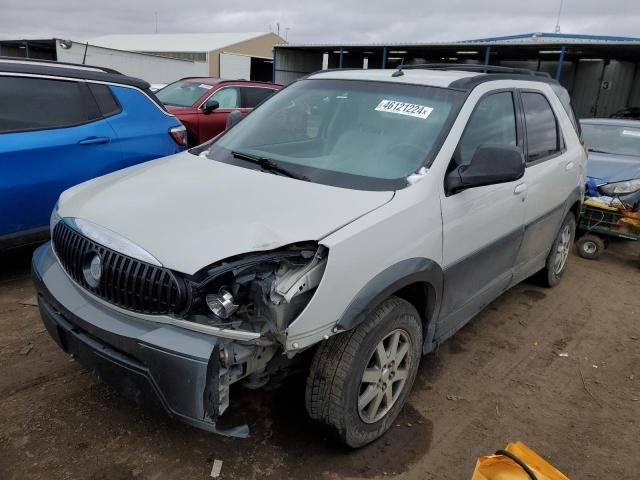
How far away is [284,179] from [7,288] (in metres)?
2.88

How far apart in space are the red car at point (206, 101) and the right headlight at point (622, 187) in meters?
5.15

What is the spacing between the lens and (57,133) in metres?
4.30

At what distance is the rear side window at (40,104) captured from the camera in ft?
13.6

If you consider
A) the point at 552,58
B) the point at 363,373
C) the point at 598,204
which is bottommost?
the point at 363,373

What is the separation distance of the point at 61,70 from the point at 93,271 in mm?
2964

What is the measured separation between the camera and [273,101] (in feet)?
12.2

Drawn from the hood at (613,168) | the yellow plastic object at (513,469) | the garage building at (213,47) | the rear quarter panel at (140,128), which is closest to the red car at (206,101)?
the rear quarter panel at (140,128)

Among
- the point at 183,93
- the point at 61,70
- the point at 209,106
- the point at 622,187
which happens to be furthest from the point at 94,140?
the point at 622,187

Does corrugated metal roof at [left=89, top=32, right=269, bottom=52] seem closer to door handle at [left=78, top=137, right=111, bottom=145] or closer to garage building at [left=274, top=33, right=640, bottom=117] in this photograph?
garage building at [left=274, top=33, right=640, bottom=117]

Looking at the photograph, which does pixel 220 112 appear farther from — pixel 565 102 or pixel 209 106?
pixel 565 102

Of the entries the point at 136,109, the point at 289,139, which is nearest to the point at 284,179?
the point at 289,139

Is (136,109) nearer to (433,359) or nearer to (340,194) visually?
(340,194)

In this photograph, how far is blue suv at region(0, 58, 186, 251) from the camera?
4.02 meters

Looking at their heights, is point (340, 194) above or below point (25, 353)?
above
